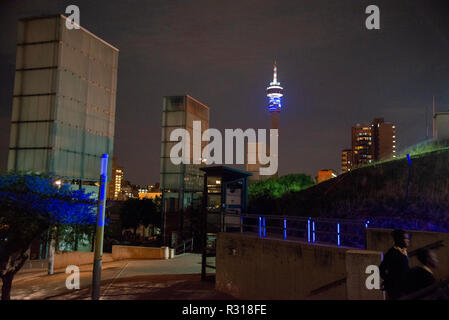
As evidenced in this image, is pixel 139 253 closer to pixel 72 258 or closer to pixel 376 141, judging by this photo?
pixel 72 258

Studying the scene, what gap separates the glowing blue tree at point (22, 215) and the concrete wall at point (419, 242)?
1122cm

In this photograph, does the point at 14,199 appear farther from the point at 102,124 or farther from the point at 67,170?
the point at 102,124

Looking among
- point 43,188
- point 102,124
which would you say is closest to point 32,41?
point 102,124

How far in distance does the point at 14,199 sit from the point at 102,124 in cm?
2414

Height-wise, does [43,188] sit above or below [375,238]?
above

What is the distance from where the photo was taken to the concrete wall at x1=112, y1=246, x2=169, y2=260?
26.3 m

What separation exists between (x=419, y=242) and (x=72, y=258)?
22030 millimetres

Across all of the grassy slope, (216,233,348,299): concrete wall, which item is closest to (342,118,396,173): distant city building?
the grassy slope

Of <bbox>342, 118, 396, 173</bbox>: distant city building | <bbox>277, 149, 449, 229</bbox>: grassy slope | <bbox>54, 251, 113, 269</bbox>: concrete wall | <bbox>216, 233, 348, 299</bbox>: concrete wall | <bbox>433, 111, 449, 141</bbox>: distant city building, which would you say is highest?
<bbox>342, 118, 396, 173</bbox>: distant city building

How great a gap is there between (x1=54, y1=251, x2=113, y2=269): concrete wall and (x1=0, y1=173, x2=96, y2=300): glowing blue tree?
9.41m

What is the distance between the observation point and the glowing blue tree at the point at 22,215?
42.0 ft

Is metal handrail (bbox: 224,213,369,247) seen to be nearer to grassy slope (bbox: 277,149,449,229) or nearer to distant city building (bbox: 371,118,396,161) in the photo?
grassy slope (bbox: 277,149,449,229)

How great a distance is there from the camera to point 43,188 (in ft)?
47.4

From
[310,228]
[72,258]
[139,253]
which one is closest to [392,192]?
[310,228]
